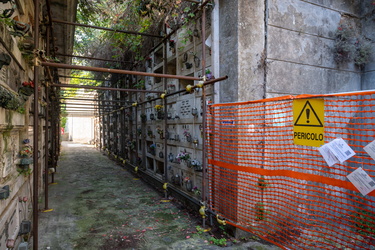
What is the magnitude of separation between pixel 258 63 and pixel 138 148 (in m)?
6.11

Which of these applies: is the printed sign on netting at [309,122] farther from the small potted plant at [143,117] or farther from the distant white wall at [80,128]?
the distant white wall at [80,128]

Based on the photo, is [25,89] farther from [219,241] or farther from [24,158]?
[219,241]

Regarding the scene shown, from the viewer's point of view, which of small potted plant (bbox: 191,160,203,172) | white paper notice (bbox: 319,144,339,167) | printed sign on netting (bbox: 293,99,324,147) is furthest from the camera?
small potted plant (bbox: 191,160,203,172)

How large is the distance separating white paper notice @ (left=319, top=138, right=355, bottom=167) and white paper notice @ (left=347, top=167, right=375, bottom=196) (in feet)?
0.59

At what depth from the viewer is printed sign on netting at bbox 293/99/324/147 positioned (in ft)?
8.91

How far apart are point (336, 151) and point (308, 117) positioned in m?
0.50

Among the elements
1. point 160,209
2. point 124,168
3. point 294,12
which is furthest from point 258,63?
point 124,168

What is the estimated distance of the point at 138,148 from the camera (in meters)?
9.19

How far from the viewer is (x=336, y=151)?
101 inches

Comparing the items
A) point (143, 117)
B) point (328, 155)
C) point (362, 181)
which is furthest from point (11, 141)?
point (143, 117)

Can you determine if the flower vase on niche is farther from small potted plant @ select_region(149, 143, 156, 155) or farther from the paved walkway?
small potted plant @ select_region(149, 143, 156, 155)

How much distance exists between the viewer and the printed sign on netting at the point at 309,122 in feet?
8.91

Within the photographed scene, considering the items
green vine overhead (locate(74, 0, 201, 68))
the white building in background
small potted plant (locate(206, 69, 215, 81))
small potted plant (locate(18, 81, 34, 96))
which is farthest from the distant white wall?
small potted plant (locate(206, 69, 215, 81))

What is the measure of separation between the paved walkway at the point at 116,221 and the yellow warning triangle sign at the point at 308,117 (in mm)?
2217
